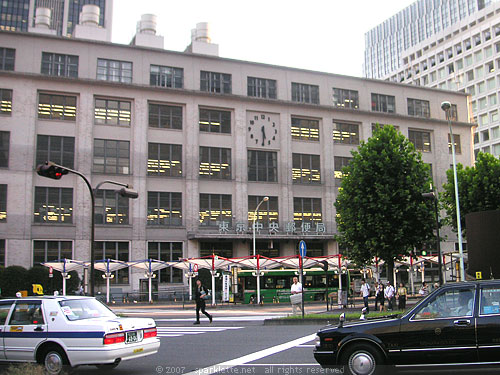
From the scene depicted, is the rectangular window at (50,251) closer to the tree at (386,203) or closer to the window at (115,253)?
the window at (115,253)

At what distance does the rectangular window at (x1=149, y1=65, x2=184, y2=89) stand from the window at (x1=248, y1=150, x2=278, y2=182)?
9.93 meters

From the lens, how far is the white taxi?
9500 mm

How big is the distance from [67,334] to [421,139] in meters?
57.3

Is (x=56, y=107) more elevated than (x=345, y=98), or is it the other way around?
(x=345, y=98)

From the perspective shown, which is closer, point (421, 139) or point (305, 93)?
point (305, 93)

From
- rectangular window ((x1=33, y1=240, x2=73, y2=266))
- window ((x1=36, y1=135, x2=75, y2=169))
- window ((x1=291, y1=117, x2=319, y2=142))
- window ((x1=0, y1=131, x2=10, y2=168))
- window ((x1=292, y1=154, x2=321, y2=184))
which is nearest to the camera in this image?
rectangular window ((x1=33, y1=240, x2=73, y2=266))

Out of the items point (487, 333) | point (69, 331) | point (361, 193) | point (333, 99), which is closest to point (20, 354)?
point (69, 331)

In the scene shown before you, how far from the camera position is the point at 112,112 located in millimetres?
49031

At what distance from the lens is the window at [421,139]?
60.7 m

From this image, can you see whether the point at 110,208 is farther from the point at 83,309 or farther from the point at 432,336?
the point at 432,336

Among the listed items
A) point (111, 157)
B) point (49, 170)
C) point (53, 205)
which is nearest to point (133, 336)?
point (49, 170)

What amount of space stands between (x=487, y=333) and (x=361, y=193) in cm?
2387

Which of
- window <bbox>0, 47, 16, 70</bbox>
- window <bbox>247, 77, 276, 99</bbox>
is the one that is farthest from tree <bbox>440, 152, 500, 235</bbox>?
window <bbox>0, 47, 16, 70</bbox>

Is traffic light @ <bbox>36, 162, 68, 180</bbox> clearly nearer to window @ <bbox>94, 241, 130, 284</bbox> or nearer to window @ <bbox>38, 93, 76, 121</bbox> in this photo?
window @ <bbox>94, 241, 130, 284</bbox>
